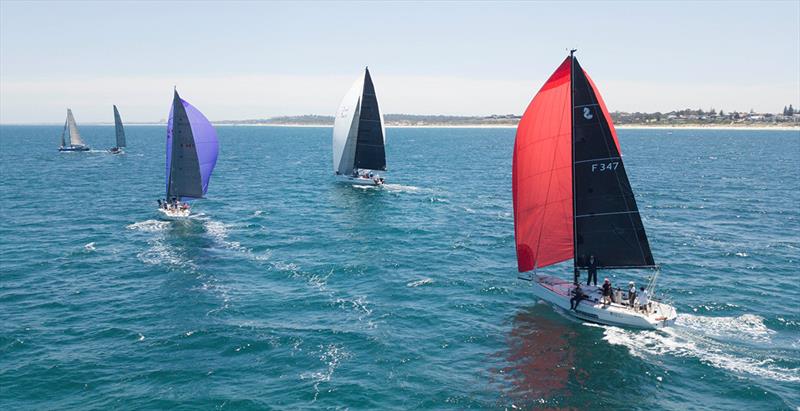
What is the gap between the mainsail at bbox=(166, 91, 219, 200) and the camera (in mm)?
64188

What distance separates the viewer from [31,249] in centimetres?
5409

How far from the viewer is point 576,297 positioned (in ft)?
120

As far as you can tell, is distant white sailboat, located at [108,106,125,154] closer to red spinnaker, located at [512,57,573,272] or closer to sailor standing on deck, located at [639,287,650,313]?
red spinnaker, located at [512,57,573,272]

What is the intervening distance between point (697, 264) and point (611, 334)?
19908mm

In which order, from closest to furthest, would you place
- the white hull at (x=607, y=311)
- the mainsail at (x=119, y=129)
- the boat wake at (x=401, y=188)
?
the white hull at (x=607, y=311)
the boat wake at (x=401, y=188)
the mainsail at (x=119, y=129)

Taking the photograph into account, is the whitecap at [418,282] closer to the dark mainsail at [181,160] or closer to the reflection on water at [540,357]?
the reflection on water at [540,357]

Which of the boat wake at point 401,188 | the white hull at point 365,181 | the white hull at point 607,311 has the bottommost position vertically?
the white hull at point 607,311

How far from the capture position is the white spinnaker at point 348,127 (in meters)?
90.4

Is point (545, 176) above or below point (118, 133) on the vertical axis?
below

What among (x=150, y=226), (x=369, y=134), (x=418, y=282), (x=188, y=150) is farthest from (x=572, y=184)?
(x=369, y=134)

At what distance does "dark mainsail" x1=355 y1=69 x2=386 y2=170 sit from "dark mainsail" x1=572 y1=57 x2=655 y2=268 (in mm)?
56819

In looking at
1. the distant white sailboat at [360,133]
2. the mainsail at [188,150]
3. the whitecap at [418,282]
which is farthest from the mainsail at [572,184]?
the distant white sailboat at [360,133]

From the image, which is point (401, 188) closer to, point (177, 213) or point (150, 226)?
point (177, 213)

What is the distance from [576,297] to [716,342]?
8173mm
